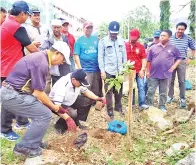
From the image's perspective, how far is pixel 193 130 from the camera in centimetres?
498

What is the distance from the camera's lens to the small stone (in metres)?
3.94

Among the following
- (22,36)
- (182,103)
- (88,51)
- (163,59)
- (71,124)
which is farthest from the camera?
(182,103)

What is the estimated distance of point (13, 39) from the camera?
12.5 ft

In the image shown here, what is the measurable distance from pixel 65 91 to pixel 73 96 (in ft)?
0.69

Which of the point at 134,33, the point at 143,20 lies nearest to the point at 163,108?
the point at 134,33

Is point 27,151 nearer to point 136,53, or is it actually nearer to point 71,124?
point 71,124

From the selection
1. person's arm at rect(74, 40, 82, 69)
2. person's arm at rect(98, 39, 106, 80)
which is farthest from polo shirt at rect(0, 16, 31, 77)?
person's arm at rect(98, 39, 106, 80)

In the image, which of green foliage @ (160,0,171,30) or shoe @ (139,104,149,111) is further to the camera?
green foliage @ (160,0,171,30)

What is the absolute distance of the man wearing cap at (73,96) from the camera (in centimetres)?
408

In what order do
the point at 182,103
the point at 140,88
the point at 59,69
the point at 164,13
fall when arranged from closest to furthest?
the point at 59,69 < the point at 140,88 < the point at 182,103 < the point at 164,13

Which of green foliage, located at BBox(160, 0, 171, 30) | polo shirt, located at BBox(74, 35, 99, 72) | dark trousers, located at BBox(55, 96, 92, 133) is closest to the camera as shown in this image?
dark trousers, located at BBox(55, 96, 92, 133)

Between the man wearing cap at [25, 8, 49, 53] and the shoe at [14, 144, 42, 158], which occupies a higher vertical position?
the man wearing cap at [25, 8, 49, 53]

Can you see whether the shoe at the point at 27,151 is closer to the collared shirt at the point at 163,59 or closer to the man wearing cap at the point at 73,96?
the man wearing cap at the point at 73,96

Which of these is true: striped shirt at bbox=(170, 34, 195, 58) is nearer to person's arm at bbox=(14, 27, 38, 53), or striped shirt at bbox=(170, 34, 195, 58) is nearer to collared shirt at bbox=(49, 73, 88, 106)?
collared shirt at bbox=(49, 73, 88, 106)
